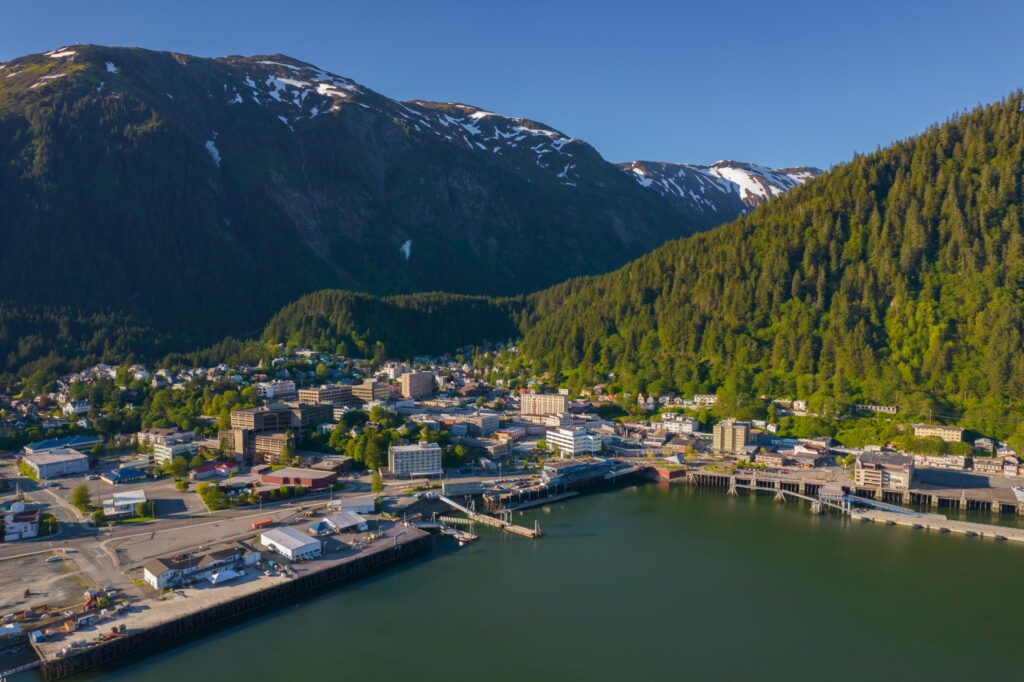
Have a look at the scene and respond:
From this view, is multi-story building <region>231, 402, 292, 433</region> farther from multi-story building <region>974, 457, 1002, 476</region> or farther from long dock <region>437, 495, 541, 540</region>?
multi-story building <region>974, 457, 1002, 476</region>

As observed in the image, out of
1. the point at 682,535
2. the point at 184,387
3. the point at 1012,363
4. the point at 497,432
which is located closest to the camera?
the point at 682,535

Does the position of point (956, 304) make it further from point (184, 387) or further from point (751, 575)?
point (184, 387)

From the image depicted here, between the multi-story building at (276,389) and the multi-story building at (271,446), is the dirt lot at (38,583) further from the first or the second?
the multi-story building at (276,389)

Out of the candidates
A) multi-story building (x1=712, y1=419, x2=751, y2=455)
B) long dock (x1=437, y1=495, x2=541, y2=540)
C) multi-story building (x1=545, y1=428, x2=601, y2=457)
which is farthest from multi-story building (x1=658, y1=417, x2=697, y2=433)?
long dock (x1=437, y1=495, x2=541, y2=540)

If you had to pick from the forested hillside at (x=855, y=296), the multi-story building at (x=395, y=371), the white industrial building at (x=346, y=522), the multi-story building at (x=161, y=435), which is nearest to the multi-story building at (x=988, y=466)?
the forested hillside at (x=855, y=296)

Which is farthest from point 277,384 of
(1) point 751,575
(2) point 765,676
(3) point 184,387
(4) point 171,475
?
(2) point 765,676
